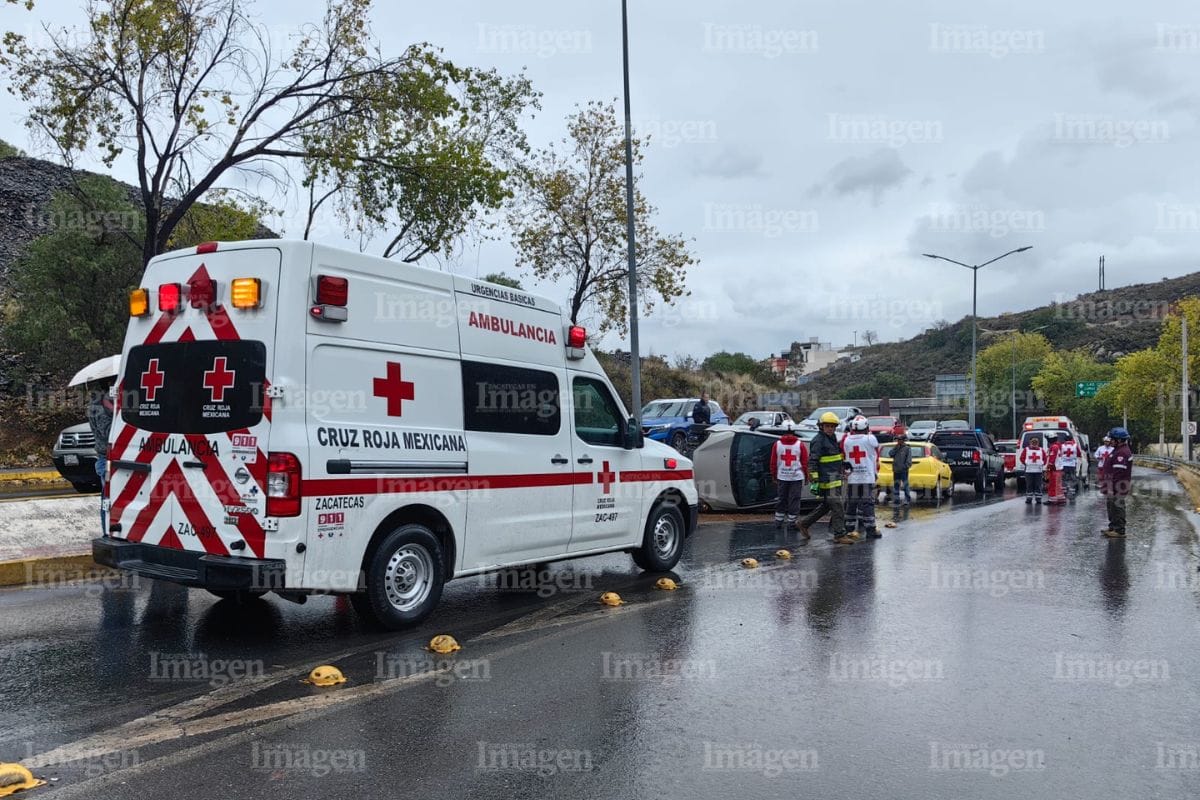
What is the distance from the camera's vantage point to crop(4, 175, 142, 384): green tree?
1076 inches

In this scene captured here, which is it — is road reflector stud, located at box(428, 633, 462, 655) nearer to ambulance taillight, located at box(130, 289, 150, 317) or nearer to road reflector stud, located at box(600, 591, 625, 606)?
road reflector stud, located at box(600, 591, 625, 606)

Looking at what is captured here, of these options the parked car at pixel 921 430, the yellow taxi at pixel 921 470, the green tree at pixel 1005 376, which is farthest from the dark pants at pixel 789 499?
the green tree at pixel 1005 376

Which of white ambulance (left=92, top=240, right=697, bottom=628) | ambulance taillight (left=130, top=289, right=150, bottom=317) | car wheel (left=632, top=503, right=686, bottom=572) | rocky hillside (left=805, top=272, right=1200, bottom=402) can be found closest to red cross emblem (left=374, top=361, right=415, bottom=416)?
white ambulance (left=92, top=240, right=697, bottom=628)

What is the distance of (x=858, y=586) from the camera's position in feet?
29.8

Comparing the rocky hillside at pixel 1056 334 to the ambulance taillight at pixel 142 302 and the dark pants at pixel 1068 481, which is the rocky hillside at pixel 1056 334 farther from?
the ambulance taillight at pixel 142 302

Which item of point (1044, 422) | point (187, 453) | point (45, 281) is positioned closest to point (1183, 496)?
point (1044, 422)

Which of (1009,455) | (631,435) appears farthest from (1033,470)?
(631,435)

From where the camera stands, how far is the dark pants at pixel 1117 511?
44.0 feet

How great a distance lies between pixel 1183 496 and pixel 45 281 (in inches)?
1272

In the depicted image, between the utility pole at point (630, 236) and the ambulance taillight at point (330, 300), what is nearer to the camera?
the ambulance taillight at point (330, 300)

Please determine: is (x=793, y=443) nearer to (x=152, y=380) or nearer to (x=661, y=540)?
(x=661, y=540)

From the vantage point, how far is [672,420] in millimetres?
26203

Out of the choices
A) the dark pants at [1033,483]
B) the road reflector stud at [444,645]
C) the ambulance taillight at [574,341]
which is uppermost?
the ambulance taillight at [574,341]

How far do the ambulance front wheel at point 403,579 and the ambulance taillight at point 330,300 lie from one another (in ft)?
5.11
